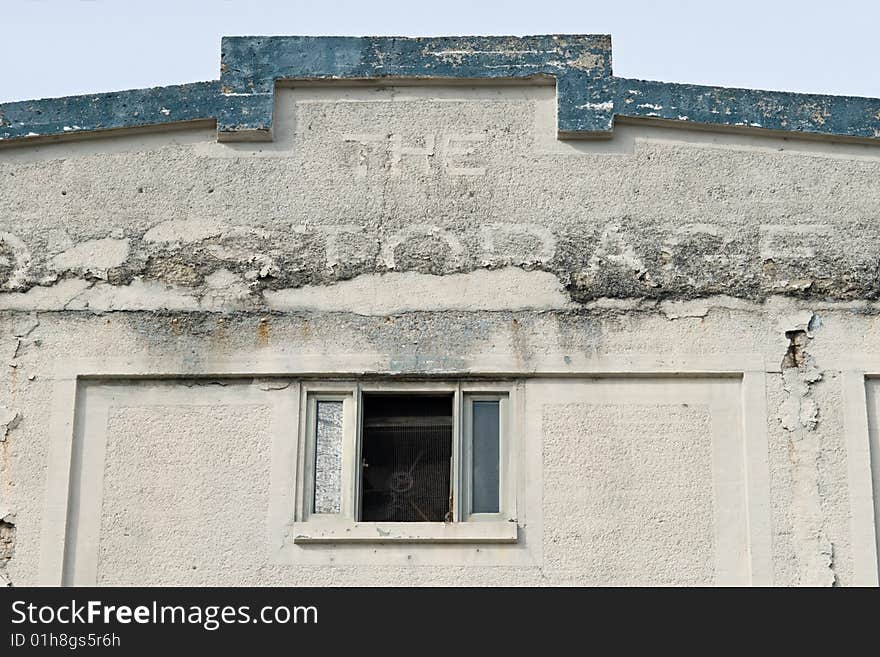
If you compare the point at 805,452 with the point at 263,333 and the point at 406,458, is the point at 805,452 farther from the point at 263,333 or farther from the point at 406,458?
the point at 263,333

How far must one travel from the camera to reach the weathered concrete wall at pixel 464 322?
895 cm

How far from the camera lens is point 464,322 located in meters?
9.29

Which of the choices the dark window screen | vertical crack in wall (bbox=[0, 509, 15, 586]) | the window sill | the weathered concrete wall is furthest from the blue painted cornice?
the window sill

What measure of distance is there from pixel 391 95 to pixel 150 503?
9.78 ft

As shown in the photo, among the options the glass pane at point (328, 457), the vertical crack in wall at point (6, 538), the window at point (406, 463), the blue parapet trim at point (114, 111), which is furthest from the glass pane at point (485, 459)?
the vertical crack in wall at point (6, 538)

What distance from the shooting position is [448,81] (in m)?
9.77

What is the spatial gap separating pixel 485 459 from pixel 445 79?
245 cm

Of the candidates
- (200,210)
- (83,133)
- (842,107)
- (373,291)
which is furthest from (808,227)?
(83,133)

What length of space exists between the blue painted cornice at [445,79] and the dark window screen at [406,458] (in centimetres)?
192

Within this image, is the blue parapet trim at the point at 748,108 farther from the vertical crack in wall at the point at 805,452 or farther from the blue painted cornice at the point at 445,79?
the vertical crack in wall at the point at 805,452

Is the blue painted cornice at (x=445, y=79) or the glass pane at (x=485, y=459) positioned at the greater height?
the blue painted cornice at (x=445, y=79)

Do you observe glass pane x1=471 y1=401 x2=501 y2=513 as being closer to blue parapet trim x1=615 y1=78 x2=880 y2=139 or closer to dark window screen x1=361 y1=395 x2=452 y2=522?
dark window screen x1=361 y1=395 x2=452 y2=522

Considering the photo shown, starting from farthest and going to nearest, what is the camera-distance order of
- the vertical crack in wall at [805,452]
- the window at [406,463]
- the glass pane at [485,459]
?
the glass pane at [485,459] → the window at [406,463] → the vertical crack in wall at [805,452]

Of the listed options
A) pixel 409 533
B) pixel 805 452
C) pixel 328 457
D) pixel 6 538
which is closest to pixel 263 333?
pixel 328 457
